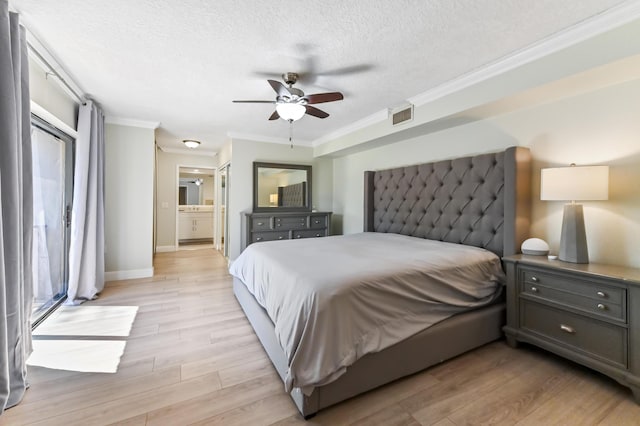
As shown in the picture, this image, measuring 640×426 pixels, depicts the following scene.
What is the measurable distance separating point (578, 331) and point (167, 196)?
6932mm

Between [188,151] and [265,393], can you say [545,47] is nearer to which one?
[265,393]

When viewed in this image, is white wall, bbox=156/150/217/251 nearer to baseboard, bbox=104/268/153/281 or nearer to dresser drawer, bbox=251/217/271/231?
baseboard, bbox=104/268/153/281

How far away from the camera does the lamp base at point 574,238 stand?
194 centimetres

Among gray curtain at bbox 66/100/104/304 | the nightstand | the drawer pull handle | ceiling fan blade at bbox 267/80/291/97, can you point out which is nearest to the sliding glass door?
gray curtain at bbox 66/100/104/304

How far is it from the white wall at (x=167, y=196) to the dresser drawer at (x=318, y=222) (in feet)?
11.6

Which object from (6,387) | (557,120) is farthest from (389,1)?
(6,387)

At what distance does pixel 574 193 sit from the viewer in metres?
1.89

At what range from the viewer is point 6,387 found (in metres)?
1.43

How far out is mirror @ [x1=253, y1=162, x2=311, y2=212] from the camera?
4.74m

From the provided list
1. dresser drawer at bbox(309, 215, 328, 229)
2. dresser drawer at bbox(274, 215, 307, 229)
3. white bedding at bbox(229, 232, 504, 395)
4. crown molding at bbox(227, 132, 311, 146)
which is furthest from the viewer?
dresser drawer at bbox(309, 215, 328, 229)

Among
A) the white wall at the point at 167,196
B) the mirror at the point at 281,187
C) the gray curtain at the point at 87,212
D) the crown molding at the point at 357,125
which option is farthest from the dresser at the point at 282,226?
the white wall at the point at 167,196

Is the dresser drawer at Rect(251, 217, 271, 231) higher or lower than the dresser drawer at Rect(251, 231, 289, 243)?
higher

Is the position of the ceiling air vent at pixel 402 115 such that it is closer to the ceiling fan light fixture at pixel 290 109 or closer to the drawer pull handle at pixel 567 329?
the ceiling fan light fixture at pixel 290 109

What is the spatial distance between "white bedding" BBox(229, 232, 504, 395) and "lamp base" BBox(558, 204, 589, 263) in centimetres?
48
